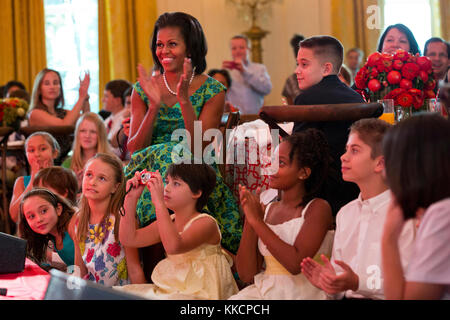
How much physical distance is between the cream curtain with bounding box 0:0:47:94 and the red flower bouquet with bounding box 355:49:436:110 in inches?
243

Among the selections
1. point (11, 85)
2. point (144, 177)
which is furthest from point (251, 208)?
point (11, 85)

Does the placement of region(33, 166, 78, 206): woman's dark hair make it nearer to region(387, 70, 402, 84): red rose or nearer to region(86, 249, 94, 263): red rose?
region(86, 249, 94, 263): red rose

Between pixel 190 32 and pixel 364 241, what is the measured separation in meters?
1.38

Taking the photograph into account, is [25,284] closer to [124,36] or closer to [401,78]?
[401,78]

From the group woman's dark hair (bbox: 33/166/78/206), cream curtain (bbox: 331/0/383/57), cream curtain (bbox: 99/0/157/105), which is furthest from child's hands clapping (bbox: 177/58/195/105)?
cream curtain (bbox: 99/0/157/105)

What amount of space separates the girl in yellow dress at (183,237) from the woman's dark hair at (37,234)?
0.60m

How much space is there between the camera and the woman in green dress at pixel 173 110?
113 inches

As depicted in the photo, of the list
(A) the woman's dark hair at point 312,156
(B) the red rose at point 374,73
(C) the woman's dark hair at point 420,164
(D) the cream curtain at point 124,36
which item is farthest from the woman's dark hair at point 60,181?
(D) the cream curtain at point 124,36

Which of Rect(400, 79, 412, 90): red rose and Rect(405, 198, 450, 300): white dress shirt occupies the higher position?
Rect(400, 79, 412, 90): red rose

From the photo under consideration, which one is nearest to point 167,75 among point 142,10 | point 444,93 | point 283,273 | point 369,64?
point 369,64

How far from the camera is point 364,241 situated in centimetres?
205

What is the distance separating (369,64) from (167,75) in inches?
34.9

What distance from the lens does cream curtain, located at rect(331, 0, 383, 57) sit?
7.71m
